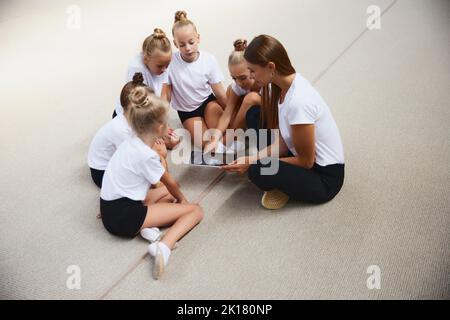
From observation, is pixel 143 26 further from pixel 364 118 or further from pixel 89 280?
pixel 89 280

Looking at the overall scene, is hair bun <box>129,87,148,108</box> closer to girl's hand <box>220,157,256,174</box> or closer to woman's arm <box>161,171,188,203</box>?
woman's arm <box>161,171,188,203</box>

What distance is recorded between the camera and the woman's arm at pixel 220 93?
6.79 feet

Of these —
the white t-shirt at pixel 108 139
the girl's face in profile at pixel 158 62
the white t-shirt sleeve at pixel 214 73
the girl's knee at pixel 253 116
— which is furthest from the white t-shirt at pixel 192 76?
the white t-shirt at pixel 108 139

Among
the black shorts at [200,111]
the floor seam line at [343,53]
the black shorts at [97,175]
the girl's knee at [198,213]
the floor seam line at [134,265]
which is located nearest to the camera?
the floor seam line at [134,265]

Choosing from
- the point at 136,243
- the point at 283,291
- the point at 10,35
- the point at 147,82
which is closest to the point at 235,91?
the point at 147,82

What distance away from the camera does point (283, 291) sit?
53.4 inches

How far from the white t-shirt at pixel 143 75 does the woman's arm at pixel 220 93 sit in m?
0.26

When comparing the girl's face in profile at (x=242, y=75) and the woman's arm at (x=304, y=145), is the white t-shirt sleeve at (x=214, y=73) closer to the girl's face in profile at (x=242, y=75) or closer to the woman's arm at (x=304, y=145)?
the girl's face in profile at (x=242, y=75)

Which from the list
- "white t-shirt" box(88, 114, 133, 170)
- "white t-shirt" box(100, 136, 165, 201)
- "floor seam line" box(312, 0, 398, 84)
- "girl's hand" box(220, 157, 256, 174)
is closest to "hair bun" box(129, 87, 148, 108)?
"white t-shirt" box(100, 136, 165, 201)

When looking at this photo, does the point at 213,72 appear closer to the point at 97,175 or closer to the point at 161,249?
the point at 97,175

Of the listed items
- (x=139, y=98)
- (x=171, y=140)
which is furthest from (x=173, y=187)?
(x=171, y=140)

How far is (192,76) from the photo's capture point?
6.56 feet

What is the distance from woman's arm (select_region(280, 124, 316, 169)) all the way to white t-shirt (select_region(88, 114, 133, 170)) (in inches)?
26.2

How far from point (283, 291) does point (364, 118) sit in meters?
1.16
